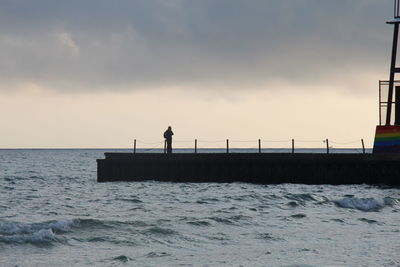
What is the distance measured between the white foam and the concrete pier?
26.8 ft

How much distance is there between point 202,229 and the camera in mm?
21078

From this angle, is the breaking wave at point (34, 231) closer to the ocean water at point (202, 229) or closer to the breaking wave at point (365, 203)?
the ocean water at point (202, 229)

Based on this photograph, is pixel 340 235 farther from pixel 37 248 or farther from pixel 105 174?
pixel 105 174

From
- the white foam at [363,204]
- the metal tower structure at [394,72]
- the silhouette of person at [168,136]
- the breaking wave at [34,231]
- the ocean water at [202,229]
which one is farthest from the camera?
the silhouette of person at [168,136]

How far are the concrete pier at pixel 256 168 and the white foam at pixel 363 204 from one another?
8179mm

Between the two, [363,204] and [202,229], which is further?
[363,204]

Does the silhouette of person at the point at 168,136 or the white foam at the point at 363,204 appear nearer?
the white foam at the point at 363,204

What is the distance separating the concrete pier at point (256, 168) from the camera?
36.4m

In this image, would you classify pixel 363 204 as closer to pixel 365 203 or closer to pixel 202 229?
pixel 365 203

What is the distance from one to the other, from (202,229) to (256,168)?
60.2ft

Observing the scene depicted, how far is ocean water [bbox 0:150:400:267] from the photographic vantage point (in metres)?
16.1

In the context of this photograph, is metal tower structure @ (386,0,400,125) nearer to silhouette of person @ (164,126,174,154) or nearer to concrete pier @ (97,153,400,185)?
concrete pier @ (97,153,400,185)

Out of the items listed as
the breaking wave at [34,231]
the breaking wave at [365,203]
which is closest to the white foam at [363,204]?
the breaking wave at [365,203]

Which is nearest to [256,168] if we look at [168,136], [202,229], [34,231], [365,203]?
[168,136]
